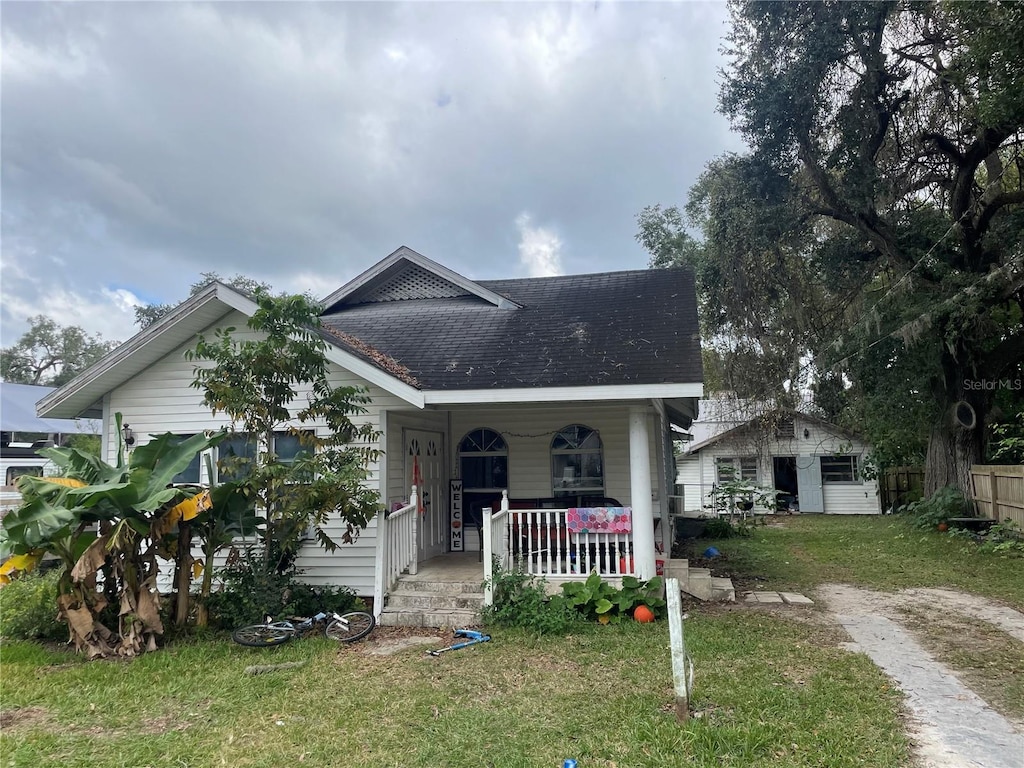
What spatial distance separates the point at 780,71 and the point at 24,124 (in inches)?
588

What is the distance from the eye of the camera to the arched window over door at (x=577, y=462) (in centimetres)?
956

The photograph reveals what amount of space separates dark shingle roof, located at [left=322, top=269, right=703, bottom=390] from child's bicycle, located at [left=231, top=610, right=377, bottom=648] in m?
2.84

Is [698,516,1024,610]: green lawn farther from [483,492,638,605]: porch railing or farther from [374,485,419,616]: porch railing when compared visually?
[374,485,419,616]: porch railing

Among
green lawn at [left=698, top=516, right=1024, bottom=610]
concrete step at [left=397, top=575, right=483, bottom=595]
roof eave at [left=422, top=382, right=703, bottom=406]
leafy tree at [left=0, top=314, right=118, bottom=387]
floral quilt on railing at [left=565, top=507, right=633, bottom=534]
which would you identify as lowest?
green lawn at [left=698, top=516, right=1024, bottom=610]

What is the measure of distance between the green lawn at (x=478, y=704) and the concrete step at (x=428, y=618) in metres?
0.57

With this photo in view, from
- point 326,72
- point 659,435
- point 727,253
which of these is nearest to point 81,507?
point 326,72

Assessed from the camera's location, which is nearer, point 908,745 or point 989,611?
point 908,745

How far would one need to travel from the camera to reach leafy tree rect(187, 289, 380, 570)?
6484 mm

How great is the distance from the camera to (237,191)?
1465 centimetres

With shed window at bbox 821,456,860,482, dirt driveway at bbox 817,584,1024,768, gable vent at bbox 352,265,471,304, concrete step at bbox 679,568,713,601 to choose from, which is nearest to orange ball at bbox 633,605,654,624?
concrete step at bbox 679,568,713,601

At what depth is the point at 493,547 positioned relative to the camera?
24.0 ft

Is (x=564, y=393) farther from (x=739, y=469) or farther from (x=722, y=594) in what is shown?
(x=739, y=469)

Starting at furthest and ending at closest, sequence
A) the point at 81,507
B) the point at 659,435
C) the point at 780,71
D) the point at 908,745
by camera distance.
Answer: the point at 780,71
the point at 659,435
the point at 81,507
the point at 908,745

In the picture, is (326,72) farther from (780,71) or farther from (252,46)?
(780,71)
